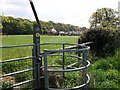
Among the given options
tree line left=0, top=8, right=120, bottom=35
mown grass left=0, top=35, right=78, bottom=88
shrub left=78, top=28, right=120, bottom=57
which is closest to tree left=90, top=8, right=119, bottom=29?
tree line left=0, top=8, right=120, bottom=35

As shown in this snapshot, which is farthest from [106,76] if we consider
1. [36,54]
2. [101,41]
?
[101,41]

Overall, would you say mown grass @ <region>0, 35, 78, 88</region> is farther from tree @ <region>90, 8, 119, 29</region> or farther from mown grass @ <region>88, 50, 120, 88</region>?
tree @ <region>90, 8, 119, 29</region>

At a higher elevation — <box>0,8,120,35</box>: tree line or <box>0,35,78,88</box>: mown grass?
<box>0,8,120,35</box>: tree line

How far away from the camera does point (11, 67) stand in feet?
14.4

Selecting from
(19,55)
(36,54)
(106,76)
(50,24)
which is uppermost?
(50,24)

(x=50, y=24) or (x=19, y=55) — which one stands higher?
(x=50, y=24)

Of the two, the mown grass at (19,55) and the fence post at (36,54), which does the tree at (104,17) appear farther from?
the fence post at (36,54)

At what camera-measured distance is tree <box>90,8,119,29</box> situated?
22562mm

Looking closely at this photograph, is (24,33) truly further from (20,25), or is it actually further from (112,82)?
(112,82)

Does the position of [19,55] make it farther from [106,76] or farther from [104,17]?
[104,17]

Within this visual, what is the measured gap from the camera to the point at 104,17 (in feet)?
76.6

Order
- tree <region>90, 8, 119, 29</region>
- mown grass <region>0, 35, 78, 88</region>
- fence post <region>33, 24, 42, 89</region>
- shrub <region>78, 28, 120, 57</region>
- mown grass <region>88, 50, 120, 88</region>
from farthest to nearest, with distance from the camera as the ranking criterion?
1. tree <region>90, 8, 119, 29</region>
2. shrub <region>78, 28, 120, 57</region>
3. mown grass <region>0, 35, 78, 88</region>
4. mown grass <region>88, 50, 120, 88</region>
5. fence post <region>33, 24, 42, 89</region>

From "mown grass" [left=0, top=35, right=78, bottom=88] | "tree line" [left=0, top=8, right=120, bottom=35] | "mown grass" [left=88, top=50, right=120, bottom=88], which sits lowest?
"mown grass" [left=88, top=50, right=120, bottom=88]

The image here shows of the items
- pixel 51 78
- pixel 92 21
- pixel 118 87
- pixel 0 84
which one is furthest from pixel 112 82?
pixel 92 21
